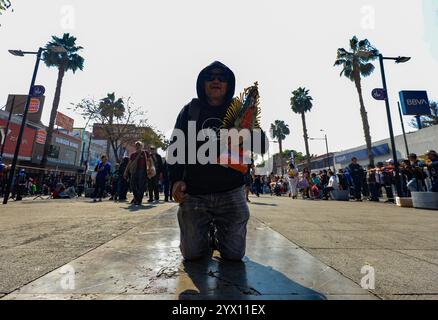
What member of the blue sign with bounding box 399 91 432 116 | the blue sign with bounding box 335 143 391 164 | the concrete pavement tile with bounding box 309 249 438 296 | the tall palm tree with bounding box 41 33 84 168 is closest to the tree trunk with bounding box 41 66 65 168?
the tall palm tree with bounding box 41 33 84 168

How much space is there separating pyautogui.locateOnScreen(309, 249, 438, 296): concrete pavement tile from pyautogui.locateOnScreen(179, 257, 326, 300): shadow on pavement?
0.46 metres

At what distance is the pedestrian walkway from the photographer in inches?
53.2

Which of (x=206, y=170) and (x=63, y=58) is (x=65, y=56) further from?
(x=206, y=170)

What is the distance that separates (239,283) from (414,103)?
Result: 27635 millimetres

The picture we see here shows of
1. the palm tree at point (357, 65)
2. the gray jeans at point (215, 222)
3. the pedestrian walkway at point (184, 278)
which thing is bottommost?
the pedestrian walkway at point (184, 278)

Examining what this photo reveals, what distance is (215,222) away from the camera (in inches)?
89.7

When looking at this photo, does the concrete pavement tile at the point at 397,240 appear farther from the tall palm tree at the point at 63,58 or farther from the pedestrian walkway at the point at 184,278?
the tall palm tree at the point at 63,58

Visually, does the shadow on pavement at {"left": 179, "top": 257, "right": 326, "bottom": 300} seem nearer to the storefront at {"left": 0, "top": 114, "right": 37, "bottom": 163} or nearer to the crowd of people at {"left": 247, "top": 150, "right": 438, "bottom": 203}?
the crowd of people at {"left": 247, "top": 150, "right": 438, "bottom": 203}

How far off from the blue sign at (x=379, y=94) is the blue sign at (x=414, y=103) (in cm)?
1445

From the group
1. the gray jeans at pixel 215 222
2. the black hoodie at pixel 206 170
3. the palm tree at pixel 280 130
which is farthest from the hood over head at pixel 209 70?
the palm tree at pixel 280 130

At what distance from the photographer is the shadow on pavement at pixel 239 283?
134cm
